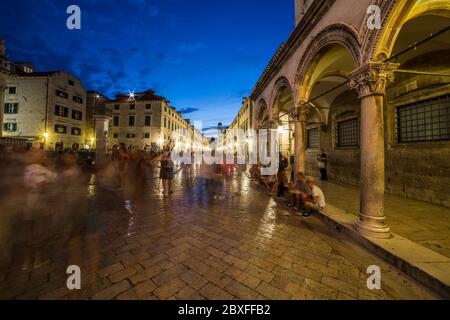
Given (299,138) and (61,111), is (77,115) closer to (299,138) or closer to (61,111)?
(61,111)

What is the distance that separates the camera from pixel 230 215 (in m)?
5.09

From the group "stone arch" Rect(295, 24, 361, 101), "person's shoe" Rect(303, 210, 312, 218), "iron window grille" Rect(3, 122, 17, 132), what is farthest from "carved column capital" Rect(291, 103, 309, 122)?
"iron window grille" Rect(3, 122, 17, 132)

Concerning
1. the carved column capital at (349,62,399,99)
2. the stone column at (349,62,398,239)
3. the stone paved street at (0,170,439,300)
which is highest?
the carved column capital at (349,62,399,99)

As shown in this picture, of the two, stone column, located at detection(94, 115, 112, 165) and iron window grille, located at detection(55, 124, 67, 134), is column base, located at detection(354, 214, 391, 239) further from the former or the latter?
iron window grille, located at detection(55, 124, 67, 134)

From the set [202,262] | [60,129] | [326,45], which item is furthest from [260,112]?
[60,129]

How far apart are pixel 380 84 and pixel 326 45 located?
2.51 m

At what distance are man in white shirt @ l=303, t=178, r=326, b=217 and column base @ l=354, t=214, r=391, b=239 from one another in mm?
1130

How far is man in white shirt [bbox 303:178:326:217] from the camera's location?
200 inches

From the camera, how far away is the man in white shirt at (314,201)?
507 cm

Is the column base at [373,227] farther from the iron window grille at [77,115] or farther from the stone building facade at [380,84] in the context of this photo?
the iron window grille at [77,115]

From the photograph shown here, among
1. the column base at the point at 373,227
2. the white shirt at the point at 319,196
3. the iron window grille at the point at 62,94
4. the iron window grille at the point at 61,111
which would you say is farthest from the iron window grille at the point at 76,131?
the column base at the point at 373,227

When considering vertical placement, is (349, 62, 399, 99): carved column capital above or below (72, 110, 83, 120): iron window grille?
below

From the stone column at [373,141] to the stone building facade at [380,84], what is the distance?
2 centimetres

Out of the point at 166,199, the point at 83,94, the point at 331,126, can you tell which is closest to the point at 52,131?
the point at 83,94
